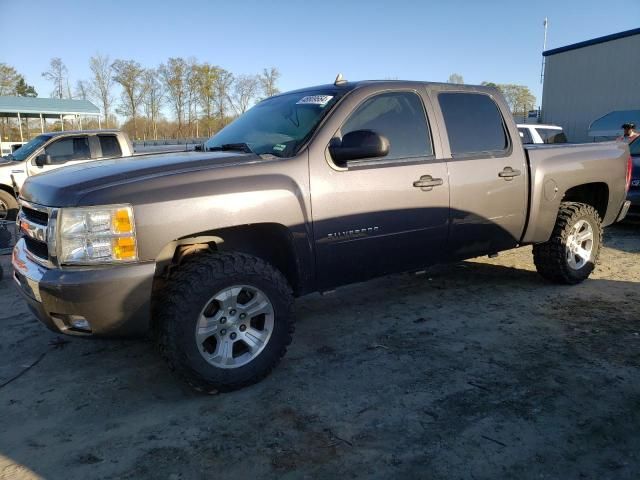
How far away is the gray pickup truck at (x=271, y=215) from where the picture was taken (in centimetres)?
270

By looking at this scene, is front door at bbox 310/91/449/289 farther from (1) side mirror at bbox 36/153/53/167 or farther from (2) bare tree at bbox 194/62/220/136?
(2) bare tree at bbox 194/62/220/136

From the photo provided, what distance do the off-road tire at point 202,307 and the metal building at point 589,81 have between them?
23509 millimetres

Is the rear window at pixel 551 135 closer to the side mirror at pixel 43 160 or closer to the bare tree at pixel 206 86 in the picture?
the side mirror at pixel 43 160

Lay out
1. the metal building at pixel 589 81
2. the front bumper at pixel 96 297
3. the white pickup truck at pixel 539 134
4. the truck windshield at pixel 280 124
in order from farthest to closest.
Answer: the metal building at pixel 589 81 < the white pickup truck at pixel 539 134 < the truck windshield at pixel 280 124 < the front bumper at pixel 96 297

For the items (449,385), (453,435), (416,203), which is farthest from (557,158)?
(453,435)

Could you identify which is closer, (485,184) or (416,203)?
(416,203)

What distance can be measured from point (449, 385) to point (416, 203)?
4.49 feet

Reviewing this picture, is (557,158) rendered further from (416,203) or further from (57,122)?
(57,122)

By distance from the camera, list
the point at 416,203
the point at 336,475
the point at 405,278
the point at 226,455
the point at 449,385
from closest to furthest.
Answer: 1. the point at 336,475
2. the point at 226,455
3. the point at 449,385
4. the point at 416,203
5. the point at 405,278

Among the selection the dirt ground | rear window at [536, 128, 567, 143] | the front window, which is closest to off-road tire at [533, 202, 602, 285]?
the dirt ground

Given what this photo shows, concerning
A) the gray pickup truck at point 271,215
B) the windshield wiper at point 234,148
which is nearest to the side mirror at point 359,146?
the gray pickup truck at point 271,215

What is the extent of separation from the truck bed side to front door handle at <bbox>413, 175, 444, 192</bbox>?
1.21m

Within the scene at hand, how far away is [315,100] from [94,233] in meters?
1.89

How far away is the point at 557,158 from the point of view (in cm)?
469
